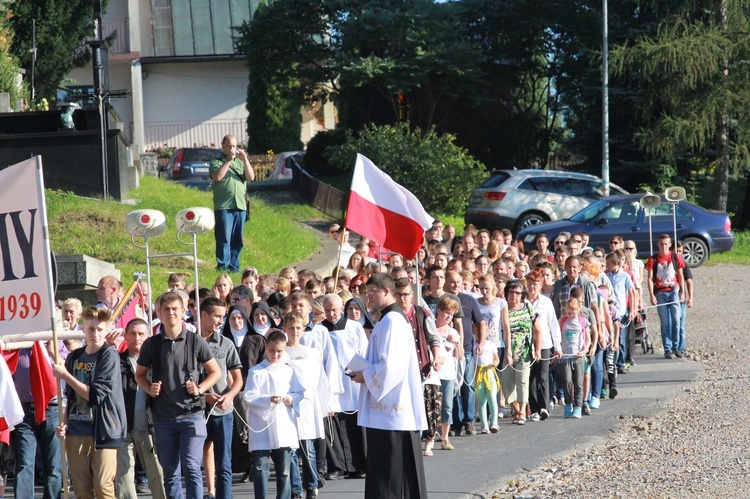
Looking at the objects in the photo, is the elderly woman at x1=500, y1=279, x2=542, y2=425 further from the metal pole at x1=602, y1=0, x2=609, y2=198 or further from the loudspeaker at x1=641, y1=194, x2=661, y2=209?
the metal pole at x1=602, y1=0, x2=609, y2=198

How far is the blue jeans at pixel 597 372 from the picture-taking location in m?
13.4

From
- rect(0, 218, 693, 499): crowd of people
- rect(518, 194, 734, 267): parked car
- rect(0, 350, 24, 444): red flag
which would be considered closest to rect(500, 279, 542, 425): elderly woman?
rect(0, 218, 693, 499): crowd of people

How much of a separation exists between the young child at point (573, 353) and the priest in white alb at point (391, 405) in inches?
190

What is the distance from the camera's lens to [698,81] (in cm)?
3044

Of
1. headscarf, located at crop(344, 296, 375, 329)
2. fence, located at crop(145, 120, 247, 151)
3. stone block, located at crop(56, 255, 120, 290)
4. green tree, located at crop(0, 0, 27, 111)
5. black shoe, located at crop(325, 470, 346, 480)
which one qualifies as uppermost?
fence, located at crop(145, 120, 247, 151)

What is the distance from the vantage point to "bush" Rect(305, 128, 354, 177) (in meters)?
36.8

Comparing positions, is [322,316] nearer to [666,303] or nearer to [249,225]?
[666,303]

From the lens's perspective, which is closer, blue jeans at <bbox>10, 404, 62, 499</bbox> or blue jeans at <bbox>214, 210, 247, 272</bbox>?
blue jeans at <bbox>10, 404, 62, 499</bbox>

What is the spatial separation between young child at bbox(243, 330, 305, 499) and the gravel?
1699 millimetres

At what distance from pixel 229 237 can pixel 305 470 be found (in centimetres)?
779

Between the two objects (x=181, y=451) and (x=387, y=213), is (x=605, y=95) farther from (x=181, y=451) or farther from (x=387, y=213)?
(x=181, y=451)

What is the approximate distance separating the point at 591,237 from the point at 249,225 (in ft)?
24.3

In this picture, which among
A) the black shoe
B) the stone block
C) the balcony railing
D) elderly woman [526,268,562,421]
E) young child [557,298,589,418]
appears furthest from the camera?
the balcony railing

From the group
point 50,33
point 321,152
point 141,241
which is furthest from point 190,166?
point 141,241
